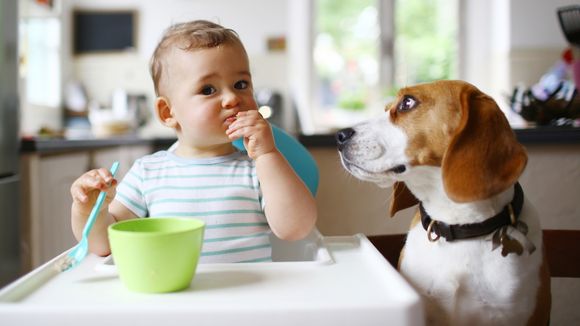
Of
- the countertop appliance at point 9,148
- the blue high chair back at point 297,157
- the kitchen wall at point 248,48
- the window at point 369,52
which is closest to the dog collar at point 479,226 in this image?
the blue high chair back at point 297,157

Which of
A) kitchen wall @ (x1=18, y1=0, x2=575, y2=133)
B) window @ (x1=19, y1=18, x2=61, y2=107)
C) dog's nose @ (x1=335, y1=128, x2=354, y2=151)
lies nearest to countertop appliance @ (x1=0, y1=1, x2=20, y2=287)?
dog's nose @ (x1=335, y1=128, x2=354, y2=151)

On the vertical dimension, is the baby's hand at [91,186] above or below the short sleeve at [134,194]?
above

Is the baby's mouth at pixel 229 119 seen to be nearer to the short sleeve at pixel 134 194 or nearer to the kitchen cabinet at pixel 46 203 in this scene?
the short sleeve at pixel 134 194

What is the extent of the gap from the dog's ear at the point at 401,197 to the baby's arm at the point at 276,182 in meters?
0.25

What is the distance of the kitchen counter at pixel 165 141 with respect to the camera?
1.25 metres

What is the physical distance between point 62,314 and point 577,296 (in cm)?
124

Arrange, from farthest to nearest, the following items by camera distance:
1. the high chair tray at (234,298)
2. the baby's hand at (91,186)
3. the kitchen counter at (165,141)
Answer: the kitchen counter at (165,141) → the baby's hand at (91,186) → the high chair tray at (234,298)

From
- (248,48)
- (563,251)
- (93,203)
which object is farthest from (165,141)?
(248,48)

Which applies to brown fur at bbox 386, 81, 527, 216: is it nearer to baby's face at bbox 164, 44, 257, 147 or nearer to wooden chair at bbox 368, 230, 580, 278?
baby's face at bbox 164, 44, 257, 147

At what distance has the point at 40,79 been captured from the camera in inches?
124

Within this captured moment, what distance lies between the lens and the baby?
0.77 metres

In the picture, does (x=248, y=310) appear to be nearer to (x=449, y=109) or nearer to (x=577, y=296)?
(x=449, y=109)

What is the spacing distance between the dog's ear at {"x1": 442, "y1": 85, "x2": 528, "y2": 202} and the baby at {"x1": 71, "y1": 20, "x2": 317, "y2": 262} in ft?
0.73

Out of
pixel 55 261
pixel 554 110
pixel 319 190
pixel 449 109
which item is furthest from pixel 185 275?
pixel 554 110
